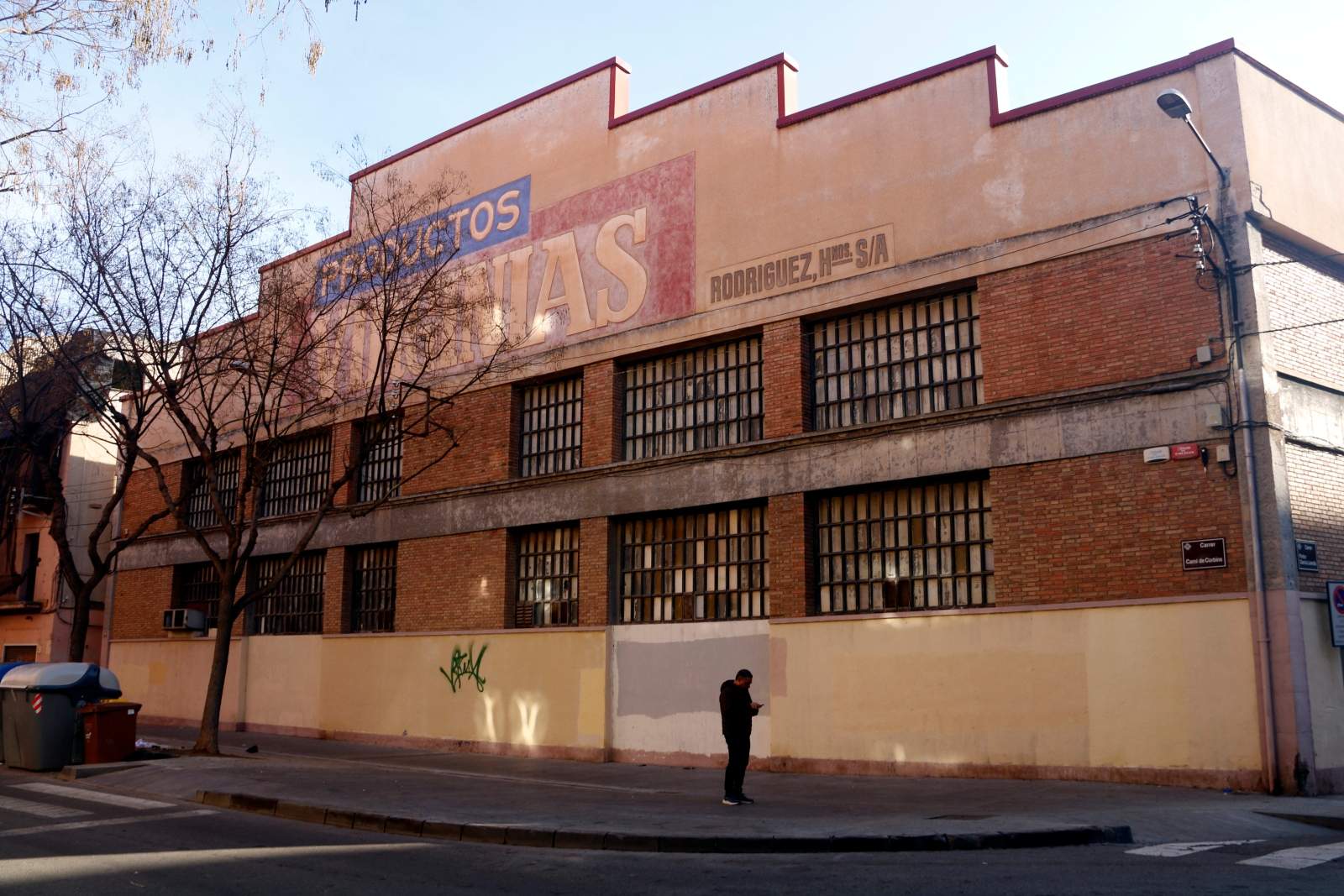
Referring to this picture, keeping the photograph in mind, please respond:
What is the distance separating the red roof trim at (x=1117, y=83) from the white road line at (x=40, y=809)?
14838mm

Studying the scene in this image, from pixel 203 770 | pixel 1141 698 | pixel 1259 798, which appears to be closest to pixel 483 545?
pixel 203 770

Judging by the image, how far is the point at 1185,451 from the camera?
14.6m

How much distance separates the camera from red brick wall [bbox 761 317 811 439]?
61.0ft

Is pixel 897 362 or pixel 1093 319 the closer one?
pixel 1093 319

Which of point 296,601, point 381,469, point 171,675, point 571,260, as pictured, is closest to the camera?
point 571,260

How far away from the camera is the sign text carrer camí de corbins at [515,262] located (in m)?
21.4

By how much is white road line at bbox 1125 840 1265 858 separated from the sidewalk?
278 millimetres

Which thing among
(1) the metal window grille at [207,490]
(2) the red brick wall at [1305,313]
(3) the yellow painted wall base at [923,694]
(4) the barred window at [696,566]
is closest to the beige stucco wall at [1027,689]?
(3) the yellow painted wall base at [923,694]

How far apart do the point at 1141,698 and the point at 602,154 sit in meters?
13.5

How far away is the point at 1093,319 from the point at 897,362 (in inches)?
121

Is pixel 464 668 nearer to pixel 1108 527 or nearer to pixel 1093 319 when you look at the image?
pixel 1108 527

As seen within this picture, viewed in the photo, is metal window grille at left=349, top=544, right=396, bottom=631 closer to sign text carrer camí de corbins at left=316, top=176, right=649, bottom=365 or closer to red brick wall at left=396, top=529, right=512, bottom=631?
red brick wall at left=396, top=529, right=512, bottom=631

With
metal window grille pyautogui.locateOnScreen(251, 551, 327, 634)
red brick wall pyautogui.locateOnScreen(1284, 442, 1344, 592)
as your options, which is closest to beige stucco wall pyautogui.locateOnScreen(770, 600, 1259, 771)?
red brick wall pyautogui.locateOnScreen(1284, 442, 1344, 592)

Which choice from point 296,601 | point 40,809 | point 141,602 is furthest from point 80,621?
point 40,809
